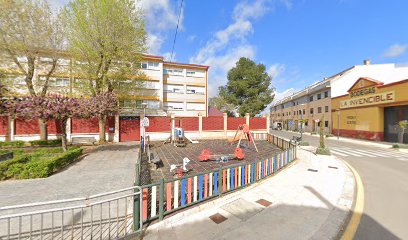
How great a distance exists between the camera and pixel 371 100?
22812mm

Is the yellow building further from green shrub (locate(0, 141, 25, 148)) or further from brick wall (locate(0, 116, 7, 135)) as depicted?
brick wall (locate(0, 116, 7, 135))

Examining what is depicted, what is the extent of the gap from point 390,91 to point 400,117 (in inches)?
126

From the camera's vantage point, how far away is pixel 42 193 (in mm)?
5949

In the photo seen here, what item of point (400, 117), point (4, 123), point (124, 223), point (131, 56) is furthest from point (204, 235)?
point (400, 117)

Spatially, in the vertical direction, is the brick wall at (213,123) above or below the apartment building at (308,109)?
below

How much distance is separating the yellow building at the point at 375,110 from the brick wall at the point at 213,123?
19.7m

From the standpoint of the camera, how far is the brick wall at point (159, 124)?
20.8m

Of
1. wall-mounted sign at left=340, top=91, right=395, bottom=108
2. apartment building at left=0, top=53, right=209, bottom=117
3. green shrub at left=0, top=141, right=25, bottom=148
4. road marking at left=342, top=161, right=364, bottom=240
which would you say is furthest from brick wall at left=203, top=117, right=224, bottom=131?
wall-mounted sign at left=340, top=91, right=395, bottom=108

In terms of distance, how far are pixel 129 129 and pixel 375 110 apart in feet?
102

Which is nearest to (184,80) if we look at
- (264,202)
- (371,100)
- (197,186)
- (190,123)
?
(190,123)

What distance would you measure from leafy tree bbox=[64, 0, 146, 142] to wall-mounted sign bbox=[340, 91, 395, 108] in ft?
94.7

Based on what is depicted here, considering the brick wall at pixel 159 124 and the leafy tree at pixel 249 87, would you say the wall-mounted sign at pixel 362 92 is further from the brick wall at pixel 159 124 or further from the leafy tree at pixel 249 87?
the brick wall at pixel 159 124

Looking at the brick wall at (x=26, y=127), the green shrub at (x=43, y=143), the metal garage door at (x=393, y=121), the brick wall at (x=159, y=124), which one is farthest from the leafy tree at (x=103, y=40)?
the metal garage door at (x=393, y=121)

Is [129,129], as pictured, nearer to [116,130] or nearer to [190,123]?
[116,130]
